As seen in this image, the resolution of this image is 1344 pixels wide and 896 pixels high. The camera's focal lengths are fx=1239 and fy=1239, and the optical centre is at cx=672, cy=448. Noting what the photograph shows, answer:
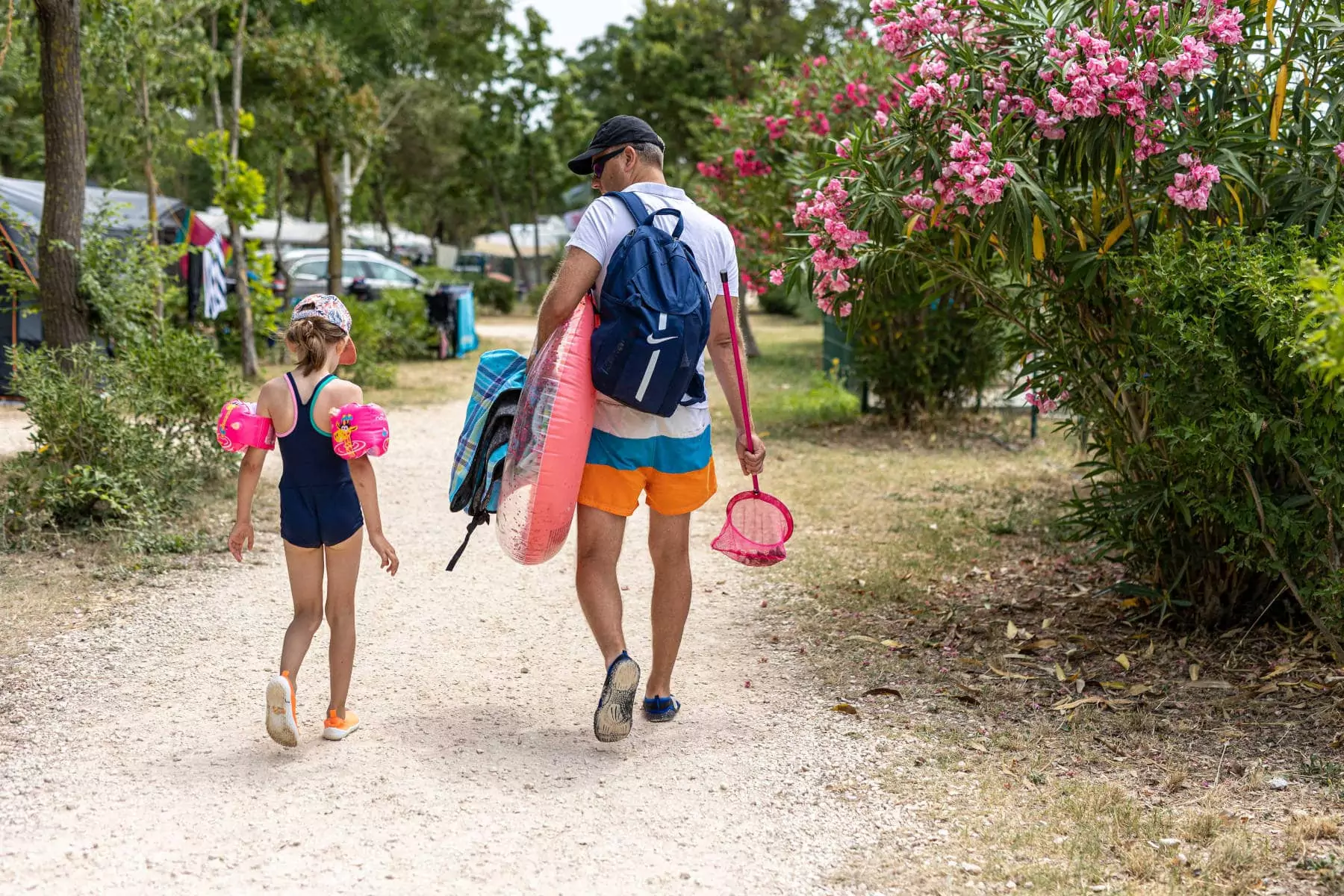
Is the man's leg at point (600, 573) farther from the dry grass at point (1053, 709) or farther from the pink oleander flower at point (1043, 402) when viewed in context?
the pink oleander flower at point (1043, 402)

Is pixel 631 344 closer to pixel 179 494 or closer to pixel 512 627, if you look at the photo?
pixel 512 627

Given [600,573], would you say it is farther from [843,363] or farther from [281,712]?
[843,363]

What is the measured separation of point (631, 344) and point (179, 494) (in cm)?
424

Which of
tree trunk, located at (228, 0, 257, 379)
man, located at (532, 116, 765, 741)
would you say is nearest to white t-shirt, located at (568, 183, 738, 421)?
man, located at (532, 116, 765, 741)

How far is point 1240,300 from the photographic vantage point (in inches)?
148

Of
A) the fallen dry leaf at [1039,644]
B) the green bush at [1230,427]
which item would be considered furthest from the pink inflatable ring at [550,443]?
the fallen dry leaf at [1039,644]

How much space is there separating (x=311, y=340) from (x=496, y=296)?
2863cm

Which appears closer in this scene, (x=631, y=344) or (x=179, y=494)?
(x=631, y=344)

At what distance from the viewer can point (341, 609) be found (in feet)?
12.3

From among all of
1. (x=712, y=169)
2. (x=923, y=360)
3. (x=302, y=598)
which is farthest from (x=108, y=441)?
(x=712, y=169)

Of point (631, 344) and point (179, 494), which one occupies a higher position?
point (631, 344)

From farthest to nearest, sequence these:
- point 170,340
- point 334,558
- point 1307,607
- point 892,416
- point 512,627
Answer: point 892,416, point 170,340, point 512,627, point 1307,607, point 334,558

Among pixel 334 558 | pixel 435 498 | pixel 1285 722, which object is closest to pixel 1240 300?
pixel 1285 722

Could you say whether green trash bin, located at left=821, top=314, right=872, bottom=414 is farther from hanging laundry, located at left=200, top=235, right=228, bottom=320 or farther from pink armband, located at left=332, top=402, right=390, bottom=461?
hanging laundry, located at left=200, top=235, right=228, bottom=320
